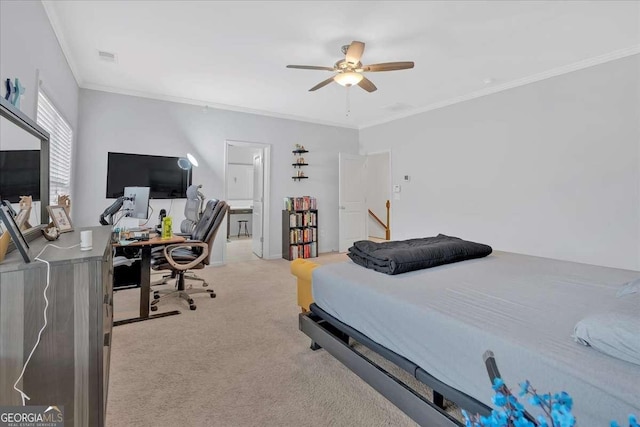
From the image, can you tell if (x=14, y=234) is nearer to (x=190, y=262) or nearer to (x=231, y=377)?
(x=231, y=377)

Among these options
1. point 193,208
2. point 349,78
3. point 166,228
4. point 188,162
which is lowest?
point 166,228

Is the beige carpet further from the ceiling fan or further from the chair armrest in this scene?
the ceiling fan

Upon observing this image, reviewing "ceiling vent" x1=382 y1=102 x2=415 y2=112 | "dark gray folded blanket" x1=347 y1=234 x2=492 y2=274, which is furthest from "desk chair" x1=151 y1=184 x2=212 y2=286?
"ceiling vent" x1=382 y1=102 x2=415 y2=112

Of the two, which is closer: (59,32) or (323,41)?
(59,32)

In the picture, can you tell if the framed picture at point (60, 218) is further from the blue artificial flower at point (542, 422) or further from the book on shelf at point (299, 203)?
the book on shelf at point (299, 203)

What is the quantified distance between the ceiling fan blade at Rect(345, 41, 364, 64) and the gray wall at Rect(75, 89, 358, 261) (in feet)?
9.35

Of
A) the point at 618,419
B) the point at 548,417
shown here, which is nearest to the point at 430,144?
the point at 618,419

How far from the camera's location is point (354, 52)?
2736 mm

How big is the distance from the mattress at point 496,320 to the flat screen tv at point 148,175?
3.32m

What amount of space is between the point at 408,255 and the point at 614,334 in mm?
1112

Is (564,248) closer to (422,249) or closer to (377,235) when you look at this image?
(422,249)

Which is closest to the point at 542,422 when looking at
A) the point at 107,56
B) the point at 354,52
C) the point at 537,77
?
the point at 354,52

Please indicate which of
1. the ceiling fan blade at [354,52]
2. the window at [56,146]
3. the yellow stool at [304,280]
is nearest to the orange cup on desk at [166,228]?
the window at [56,146]

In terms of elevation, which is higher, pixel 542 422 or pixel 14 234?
pixel 14 234
